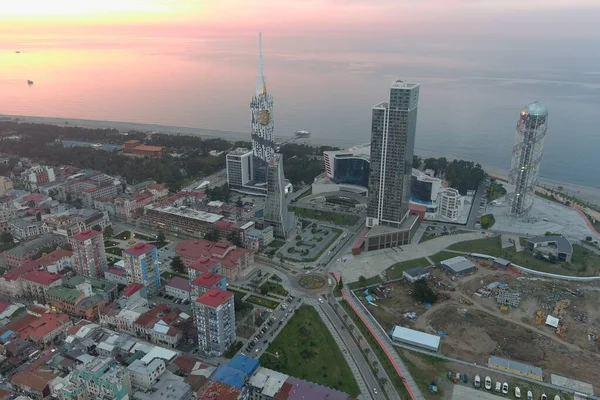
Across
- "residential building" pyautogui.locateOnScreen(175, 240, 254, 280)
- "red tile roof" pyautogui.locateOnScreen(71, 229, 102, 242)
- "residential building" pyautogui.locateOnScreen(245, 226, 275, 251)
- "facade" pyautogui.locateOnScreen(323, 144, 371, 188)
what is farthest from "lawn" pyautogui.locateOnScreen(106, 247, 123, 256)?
"facade" pyautogui.locateOnScreen(323, 144, 371, 188)

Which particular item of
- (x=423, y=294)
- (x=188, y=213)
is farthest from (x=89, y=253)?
(x=423, y=294)

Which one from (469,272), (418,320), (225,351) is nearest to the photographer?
(225,351)

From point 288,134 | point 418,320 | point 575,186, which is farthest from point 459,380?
point 288,134

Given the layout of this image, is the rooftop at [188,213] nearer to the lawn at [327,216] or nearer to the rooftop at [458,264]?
the lawn at [327,216]

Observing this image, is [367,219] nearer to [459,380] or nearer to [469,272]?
[469,272]

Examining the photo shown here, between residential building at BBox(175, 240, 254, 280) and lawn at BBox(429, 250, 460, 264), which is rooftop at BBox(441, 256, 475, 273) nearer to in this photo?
lawn at BBox(429, 250, 460, 264)
